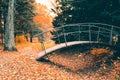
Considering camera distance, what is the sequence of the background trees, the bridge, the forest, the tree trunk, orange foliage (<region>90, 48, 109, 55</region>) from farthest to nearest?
the background trees, the tree trunk, orange foliage (<region>90, 48, 109, 55</region>), the bridge, the forest

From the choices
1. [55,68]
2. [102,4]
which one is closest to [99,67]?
[55,68]

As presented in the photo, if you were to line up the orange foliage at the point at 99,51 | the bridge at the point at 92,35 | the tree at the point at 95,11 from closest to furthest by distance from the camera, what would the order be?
the bridge at the point at 92,35, the tree at the point at 95,11, the orange foliage at the point at 99,51

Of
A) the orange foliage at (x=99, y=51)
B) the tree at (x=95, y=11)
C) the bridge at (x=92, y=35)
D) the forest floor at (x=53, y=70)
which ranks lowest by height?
the forest floor at (x=53, y=70)

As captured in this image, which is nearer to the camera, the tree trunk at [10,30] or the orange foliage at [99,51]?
the orange foliage at [99,51]

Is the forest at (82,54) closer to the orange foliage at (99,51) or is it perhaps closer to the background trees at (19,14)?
the orange foliage at (99,51)

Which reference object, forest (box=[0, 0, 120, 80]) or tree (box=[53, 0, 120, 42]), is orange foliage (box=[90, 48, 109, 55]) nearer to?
forest (box=[0, 0, 120, 80])

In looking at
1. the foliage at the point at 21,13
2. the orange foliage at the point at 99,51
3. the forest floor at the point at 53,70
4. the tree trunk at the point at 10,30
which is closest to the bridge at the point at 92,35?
the orange foliage at the point at 99,51

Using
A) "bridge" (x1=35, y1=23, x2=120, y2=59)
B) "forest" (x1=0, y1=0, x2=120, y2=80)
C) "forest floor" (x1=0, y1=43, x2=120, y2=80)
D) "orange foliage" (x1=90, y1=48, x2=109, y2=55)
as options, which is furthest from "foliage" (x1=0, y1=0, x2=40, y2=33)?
"orange foliage" (x1=90, y1=48, x2=109, y2=55)

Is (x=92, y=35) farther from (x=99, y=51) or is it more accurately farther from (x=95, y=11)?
(x=95, y=11)

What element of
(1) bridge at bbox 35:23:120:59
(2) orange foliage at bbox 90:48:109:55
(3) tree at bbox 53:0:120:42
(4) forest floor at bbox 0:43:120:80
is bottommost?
(4) forest floor at bbox 0:43:120:80

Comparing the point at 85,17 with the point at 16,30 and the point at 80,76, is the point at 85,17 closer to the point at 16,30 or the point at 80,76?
the point at 80,76

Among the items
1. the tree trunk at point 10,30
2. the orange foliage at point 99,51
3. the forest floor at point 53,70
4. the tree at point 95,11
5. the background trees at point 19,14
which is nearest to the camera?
the forest floor at point 53,70

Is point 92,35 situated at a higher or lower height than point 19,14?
lower

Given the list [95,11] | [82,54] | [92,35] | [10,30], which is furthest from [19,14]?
[95,11]
